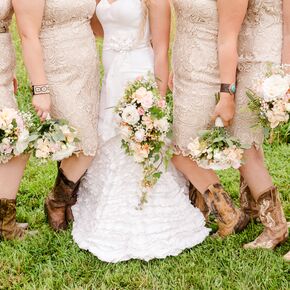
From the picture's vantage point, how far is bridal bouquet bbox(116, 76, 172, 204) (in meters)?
4.07

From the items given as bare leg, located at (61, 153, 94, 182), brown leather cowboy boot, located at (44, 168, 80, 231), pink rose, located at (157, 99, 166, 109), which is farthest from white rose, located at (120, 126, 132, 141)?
brown leather cowboy boot, located at (44, 168, 80, 231)

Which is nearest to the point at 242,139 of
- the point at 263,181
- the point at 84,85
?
the point at 263,181

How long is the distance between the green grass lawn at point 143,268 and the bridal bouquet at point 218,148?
66cm

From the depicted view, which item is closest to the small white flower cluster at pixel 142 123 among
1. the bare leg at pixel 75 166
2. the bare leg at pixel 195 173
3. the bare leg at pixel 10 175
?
the bare leg at pixel 195 173

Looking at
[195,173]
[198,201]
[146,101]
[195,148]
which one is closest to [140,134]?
[146,101]

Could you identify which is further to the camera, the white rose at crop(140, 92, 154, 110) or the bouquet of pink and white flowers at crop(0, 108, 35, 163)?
the bouquet of pink and white flowers at crop(0, 108, 35, 163)

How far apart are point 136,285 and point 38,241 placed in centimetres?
94

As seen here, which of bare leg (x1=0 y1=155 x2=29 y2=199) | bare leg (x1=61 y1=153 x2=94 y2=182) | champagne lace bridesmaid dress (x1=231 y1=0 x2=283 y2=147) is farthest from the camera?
bare leg (x1=61 y1=153 x2=94 y2=182)

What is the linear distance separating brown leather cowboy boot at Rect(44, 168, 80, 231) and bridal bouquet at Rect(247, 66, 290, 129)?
5.32 feet

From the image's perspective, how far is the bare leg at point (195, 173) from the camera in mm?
4504

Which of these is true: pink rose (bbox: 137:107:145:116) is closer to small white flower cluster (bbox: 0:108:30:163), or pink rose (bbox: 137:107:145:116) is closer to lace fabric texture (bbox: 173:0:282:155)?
lace fabric texture (bbox: 173:0:282:155)

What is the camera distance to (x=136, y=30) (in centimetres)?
439

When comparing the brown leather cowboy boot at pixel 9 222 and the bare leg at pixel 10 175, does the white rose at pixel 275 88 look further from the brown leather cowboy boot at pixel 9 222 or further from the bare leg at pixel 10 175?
the brown leather cowboy boot at pixel 9 222

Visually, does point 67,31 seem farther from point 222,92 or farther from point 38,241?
point 38,241
